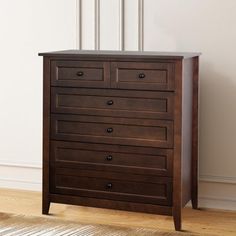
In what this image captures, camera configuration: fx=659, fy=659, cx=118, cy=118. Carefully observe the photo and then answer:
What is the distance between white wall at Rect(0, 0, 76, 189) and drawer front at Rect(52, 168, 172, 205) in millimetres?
675

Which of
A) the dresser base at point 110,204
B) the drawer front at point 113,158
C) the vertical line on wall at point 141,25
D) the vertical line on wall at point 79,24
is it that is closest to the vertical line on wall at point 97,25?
the vertical line on wall at point 79,24

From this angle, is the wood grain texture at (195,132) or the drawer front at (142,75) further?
the wood grain texture at (195,132)

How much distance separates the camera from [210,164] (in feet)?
13.8

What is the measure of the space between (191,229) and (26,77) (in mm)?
1638

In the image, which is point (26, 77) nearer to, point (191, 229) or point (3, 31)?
point (3, 31)

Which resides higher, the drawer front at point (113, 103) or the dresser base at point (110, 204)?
the drawer front at point (113, 103)

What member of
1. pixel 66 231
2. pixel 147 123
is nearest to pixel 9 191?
pixel 66 231

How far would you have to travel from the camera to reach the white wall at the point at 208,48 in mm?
4105

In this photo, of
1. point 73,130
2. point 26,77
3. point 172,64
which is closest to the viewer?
point 172,64

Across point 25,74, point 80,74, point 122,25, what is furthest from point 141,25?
point 25,74

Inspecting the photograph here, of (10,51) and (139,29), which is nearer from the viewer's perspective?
(139,29)

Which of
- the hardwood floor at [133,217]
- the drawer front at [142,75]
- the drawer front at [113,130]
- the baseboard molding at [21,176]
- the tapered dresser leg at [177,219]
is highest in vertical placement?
the drawer front at [142,75]

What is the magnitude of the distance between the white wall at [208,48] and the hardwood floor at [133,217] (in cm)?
20

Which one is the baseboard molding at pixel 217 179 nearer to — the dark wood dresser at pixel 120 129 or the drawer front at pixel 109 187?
the dark wood dresser at pixel 120 129
